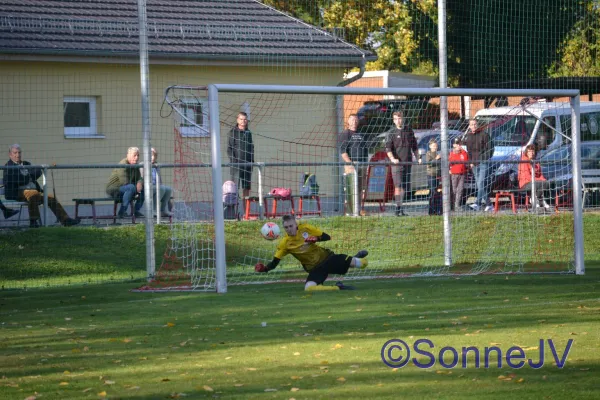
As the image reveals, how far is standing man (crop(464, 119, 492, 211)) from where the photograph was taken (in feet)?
53.7

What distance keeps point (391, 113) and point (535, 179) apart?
8.94ft

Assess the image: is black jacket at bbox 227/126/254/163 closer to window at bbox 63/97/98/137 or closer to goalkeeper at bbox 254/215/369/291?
goalkeeper at bbox 254/215/369/291

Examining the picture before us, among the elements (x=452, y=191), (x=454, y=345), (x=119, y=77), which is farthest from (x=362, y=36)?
(x=454, y=345)

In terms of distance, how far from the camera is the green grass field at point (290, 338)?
6.16m

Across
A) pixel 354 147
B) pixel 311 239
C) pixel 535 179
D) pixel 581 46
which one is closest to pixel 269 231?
pixel 311 239

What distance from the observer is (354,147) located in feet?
52.7

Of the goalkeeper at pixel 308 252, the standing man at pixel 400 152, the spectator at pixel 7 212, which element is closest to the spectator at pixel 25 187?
the spectator at pixel 7 212

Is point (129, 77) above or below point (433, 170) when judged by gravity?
above

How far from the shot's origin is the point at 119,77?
1930 cm

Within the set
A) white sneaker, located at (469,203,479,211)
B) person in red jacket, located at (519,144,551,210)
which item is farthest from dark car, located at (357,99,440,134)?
person in red jacket, located at (519,144,551,210)

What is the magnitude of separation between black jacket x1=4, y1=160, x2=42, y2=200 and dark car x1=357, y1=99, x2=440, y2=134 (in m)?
5.30

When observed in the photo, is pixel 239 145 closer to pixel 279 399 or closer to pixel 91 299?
pixel 91 299

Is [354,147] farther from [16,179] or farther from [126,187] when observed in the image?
[16,179]

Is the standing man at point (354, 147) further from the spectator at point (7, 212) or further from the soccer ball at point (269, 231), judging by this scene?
the spectator at point (7, 212)
